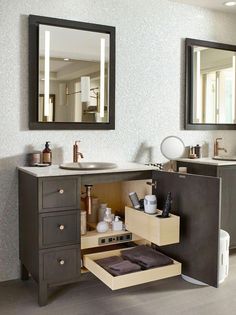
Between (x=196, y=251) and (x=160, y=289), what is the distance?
0.58m

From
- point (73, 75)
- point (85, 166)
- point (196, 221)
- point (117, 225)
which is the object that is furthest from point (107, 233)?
point (73, 75)

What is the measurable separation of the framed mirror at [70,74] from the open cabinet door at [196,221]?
2.90 ft

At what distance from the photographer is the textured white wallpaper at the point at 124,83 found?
2.79 metres

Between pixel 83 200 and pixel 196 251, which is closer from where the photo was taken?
pixel 196 251

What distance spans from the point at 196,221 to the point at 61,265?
0.89 m

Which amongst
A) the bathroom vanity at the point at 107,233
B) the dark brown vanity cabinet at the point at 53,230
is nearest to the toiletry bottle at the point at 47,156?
the bathroom vanity at the point at 107,233

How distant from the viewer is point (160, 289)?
2727 mm

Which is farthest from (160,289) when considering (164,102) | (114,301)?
(164,102)

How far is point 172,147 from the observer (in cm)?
328

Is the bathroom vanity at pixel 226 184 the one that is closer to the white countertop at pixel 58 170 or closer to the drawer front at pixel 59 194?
the white countertop at pixel 58 170

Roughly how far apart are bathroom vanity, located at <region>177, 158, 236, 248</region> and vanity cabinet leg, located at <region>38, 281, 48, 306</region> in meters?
1.50

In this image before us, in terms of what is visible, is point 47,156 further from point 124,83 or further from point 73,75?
point 124,83

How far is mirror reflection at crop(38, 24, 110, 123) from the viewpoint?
9.39 feet

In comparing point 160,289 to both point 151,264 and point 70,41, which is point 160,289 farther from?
point 70,41
